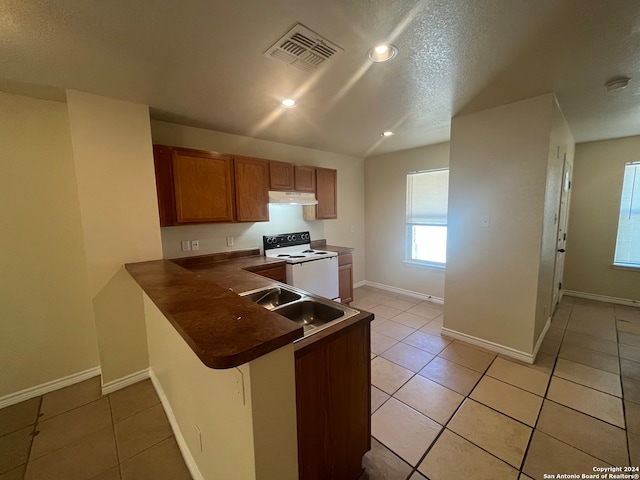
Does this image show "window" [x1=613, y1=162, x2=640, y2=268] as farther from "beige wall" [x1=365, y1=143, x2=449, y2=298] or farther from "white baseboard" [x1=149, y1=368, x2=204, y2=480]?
"white baseboard" [x1=149, y1=368, x2=204, y2=480]

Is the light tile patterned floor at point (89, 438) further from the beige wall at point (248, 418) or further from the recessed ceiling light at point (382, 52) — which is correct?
the recessed ceiling light at point (382, 52)

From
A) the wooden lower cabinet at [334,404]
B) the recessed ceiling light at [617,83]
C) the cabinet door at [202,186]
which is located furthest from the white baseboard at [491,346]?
the cabinet door at [202,186]

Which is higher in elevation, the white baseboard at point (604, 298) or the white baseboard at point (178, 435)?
the white baseboard at point (604, 298)

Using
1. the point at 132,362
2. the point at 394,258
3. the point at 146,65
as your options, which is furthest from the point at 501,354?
the point at 146,65

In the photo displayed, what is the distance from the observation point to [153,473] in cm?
149

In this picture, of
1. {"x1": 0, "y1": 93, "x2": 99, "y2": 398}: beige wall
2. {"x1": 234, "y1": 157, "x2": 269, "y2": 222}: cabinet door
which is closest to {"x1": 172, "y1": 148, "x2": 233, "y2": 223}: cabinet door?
{"x1": 234, "y1": 157, "x2": 269, "y2": 222}: cabinet door

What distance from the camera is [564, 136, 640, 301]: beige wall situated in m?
3.64

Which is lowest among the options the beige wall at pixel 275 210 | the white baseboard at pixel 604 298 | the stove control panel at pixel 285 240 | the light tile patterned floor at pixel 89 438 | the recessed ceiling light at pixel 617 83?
the light tile patterned floor at pixel 89 438

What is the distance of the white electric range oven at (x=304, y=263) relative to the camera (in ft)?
10.4

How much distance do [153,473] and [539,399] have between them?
9.10ft

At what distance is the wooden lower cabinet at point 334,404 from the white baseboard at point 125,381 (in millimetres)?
2026

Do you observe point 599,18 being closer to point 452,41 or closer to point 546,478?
point 452,41

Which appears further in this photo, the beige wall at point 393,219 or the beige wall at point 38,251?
the beige wall at point 393,219

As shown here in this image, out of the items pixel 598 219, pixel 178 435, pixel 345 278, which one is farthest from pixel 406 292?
pixel 178 435
